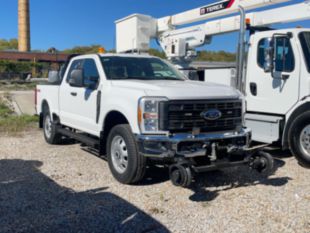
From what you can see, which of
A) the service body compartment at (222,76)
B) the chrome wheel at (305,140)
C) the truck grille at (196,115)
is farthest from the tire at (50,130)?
the chrome wheel at (305,140)

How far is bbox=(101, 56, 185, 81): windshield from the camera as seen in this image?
272 inches

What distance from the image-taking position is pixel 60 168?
7.13m

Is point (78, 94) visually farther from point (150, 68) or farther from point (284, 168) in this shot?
point (284, 168)

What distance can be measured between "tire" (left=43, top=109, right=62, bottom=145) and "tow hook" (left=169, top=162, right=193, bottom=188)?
445cm

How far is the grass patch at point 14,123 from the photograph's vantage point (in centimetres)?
1166

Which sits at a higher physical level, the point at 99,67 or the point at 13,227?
the point at 99,67

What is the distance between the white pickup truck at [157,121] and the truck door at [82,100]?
0.02 meters

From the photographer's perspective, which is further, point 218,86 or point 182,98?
point 218,86

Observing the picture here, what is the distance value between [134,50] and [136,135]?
271 inches

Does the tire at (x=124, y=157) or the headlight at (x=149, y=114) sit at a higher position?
the headlight at (x=149, y=114)

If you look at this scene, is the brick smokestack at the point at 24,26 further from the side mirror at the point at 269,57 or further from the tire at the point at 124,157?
the tire at the point at 124,157

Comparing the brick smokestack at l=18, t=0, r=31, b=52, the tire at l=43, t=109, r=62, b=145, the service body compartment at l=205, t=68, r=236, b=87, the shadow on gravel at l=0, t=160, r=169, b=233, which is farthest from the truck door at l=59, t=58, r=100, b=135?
the brick smokestack at l=18, t=0, r=31, b=52

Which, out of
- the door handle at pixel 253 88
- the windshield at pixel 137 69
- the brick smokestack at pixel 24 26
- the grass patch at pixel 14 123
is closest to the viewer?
the windshield at pixel 137 69

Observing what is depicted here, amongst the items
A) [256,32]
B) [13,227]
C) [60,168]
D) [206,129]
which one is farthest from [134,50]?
[13,227]
